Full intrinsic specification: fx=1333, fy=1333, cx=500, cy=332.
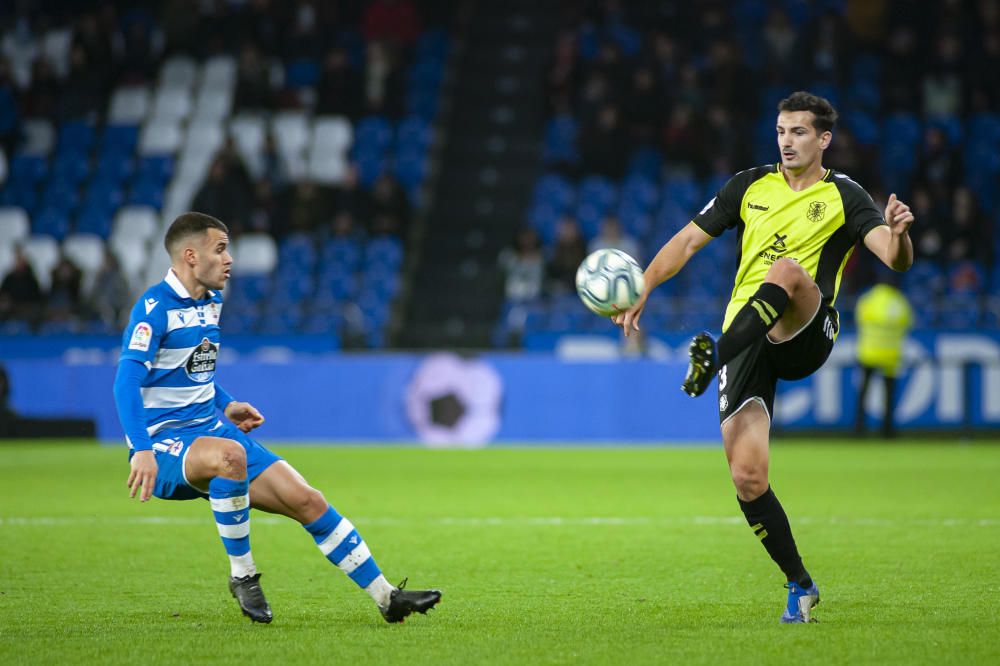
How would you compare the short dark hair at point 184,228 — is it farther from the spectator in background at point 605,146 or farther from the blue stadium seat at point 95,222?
the blue stadium seat at point 95,222

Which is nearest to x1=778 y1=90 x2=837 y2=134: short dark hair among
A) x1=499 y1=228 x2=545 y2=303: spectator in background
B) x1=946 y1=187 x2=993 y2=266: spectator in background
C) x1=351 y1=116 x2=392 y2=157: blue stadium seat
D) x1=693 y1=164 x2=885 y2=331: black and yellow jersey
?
x1=693 y1=164 x2=885 y2=331: black and yellow jersey

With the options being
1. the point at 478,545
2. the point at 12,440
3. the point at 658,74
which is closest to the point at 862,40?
the point at 658,74

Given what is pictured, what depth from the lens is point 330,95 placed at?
22609 mm

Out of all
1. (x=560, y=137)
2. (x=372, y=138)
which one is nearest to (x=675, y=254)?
(x=560, y=137)

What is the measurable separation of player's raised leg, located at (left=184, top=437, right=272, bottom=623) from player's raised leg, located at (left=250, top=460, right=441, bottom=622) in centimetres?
15

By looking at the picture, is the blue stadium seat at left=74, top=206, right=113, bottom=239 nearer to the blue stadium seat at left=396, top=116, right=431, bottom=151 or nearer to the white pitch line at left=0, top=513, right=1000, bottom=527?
the blue stadium seat at left=396, top=116, right=431, bottom=151

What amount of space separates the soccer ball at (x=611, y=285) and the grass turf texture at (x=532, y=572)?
1.31 metres

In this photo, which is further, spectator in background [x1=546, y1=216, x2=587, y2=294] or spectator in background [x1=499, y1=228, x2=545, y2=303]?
spectator in background [x1=499, y1=228, x2=545, y2=303]

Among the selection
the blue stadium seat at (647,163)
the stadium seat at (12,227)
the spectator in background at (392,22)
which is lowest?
the stadium seat at (12,227)

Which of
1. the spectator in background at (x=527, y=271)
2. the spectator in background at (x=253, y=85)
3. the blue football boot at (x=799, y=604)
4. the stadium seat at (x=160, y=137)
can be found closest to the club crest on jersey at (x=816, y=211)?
the blue football boot at (x=799, y=604)

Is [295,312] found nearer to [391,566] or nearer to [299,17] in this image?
[299,17]

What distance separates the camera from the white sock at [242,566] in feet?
18.1

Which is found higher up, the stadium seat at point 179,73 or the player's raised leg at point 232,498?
the stadium seat at point 179,73

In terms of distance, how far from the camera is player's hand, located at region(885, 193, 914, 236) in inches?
202
